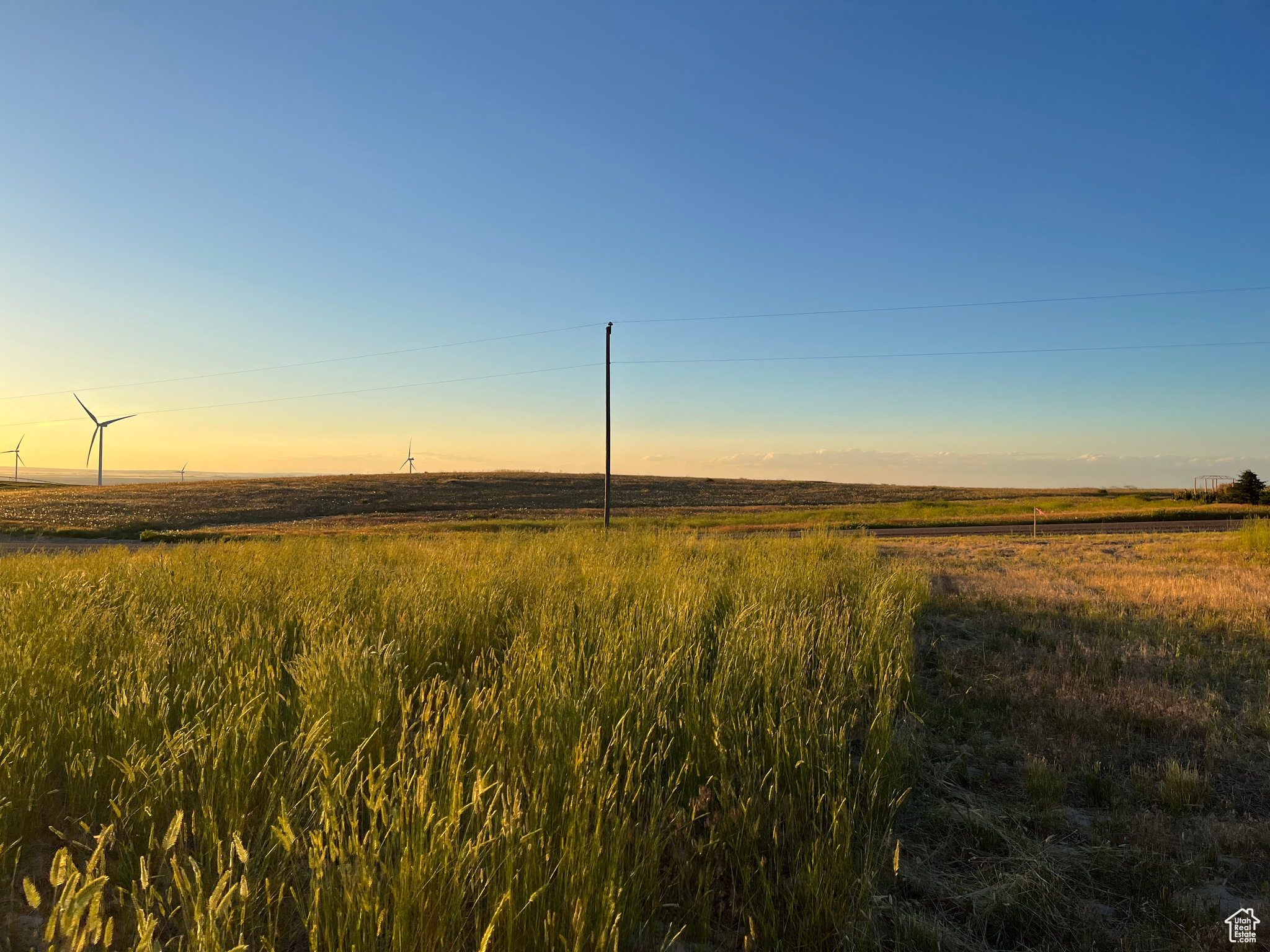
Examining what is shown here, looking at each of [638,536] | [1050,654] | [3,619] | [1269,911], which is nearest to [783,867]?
[1269,911]

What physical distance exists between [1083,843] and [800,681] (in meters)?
1.79

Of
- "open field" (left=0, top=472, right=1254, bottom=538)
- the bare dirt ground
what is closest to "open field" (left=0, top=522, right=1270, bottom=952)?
"open field" (left=0, top=472, right=1254, bottom=538)

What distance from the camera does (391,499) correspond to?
191 ft

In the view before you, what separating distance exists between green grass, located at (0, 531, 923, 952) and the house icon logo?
152 cm

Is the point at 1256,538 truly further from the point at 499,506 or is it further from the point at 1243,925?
the point at 499,506

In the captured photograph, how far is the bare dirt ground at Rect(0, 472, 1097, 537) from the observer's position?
40.7 metres

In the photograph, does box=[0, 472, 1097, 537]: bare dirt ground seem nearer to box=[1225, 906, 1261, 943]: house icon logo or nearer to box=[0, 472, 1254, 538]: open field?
box=[0, 472, 1254, 538]: open field

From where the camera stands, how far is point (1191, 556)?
1564 centimetres

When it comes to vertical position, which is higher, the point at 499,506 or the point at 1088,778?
the point at 499,506

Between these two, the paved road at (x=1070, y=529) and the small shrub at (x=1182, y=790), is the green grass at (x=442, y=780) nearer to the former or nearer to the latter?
the small shrub at (x=1182, y=790)

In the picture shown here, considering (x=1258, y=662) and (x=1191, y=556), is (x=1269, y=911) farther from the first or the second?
(x=1191, y=556)

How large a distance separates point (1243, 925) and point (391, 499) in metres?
60.6

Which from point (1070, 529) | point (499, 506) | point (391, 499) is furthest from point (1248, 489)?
point (391, 499)

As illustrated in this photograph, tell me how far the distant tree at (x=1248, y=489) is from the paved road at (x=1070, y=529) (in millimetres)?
16321
